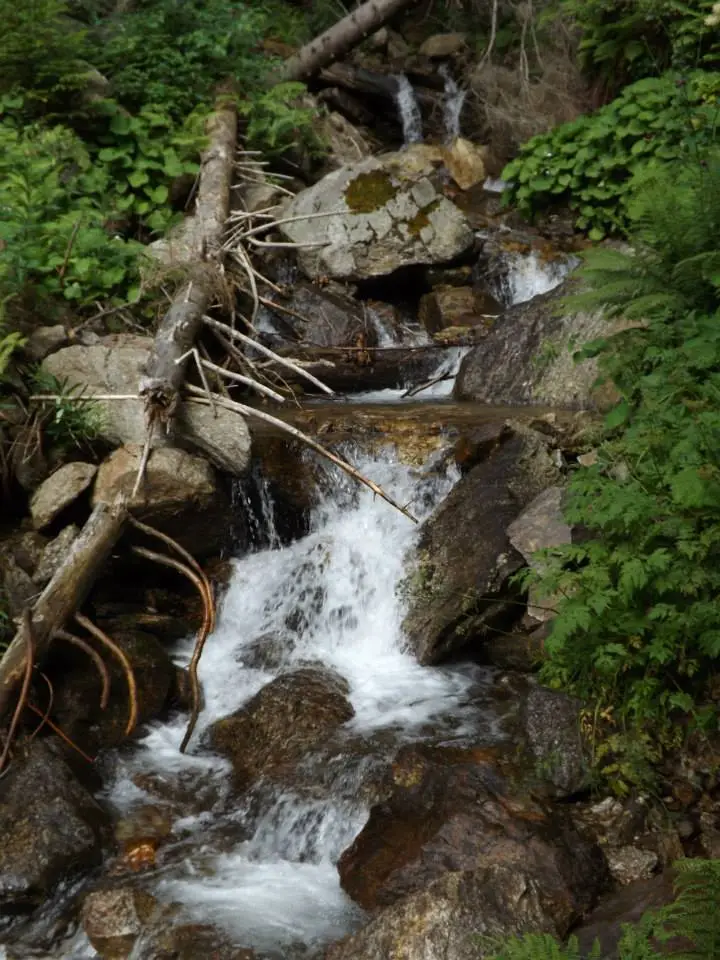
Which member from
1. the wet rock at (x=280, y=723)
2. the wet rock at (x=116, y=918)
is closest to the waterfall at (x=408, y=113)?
the wet rock at (x=280, y=723)

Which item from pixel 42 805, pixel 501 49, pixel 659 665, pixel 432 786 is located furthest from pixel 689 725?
pixel 501 49

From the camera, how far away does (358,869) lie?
4414 mm

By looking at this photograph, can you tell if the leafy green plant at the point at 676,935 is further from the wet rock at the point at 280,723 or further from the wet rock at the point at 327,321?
the wet rock at the point at 327,321

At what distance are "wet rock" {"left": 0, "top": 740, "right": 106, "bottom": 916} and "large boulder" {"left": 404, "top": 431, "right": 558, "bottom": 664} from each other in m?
2.38

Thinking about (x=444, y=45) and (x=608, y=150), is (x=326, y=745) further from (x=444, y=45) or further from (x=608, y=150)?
(x=444, y=45)

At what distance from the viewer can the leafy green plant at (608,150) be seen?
32.6ft

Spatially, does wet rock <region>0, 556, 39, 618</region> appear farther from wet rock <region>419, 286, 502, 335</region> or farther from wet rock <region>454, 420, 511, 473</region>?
wet rock <region>419, 286, 502, 335</region>

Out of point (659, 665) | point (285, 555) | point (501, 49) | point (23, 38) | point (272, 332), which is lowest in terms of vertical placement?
point (659, 665)

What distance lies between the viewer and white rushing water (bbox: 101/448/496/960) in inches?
174

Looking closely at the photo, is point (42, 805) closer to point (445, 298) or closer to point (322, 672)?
point (322, 672)

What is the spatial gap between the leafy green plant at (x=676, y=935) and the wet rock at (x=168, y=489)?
3.77 m

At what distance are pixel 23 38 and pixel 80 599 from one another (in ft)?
22.8

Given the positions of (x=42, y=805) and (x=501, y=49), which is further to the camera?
(x=501, y=49)

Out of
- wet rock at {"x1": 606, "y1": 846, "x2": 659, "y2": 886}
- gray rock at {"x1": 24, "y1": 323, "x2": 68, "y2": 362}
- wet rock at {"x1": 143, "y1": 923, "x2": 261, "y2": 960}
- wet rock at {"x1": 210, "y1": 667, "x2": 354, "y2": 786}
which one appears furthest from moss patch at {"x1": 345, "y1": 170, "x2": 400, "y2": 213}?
wet rock at {"x1": 143, "y1": 923, "x2": 261, "y2": 960}
